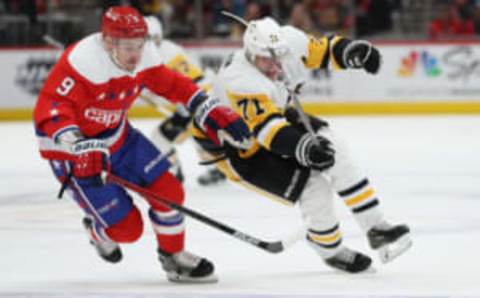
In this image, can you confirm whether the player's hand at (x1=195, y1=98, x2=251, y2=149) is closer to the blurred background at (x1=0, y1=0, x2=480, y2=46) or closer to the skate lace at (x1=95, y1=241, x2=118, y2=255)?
the skate lace at (x1=95, y1=241, x2=118, y2=255)

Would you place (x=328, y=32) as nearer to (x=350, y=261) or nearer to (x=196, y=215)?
(x=350, y=261)

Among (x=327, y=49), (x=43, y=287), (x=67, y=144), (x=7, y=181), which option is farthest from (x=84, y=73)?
(x=7, y=181)

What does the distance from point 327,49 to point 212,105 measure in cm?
66

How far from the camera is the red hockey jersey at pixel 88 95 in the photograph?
14.5ft

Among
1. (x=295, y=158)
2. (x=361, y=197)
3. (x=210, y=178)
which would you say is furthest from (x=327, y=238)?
(x=210, y=178)

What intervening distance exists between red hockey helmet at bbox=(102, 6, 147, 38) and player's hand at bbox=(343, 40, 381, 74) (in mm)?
947

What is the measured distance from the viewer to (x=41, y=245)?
5.58 m

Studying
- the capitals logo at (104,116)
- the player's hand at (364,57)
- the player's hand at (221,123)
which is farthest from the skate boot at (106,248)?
the player's hand at (364,57)

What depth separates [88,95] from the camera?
14.7 feet

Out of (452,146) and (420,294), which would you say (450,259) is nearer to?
(420,294)

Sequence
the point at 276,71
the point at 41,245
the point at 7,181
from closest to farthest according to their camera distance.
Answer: the point at 276,71 < the point at 41,245 < the point at 7,181

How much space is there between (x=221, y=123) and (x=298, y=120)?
494mm

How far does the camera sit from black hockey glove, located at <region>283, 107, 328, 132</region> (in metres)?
4.93

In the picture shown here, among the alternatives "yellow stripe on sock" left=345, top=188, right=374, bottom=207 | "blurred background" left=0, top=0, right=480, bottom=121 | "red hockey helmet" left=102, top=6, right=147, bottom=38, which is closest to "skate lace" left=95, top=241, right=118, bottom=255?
"red hockey helmet" left=102, top=6, right=147, bottom=38
